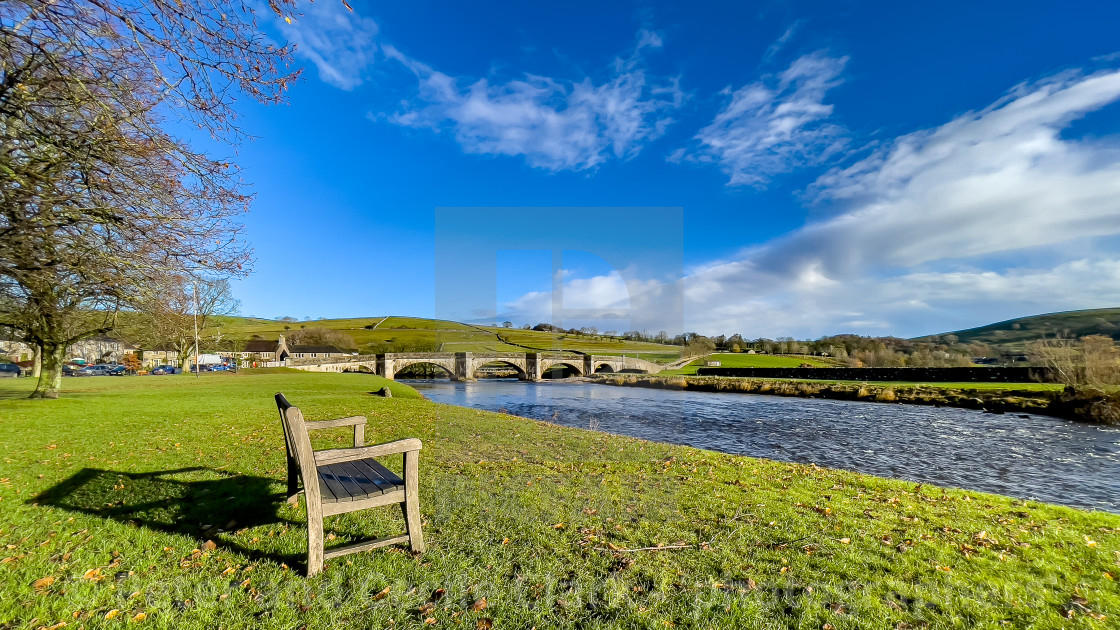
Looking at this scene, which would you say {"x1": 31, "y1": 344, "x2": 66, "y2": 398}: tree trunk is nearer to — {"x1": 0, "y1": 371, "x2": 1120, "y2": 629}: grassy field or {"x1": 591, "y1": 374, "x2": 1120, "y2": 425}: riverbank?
{"x1": 0, "y1": 371, "x2": 1120, "y2": 629}: grassy field

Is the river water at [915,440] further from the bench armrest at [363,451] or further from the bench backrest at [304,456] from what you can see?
the bench backrest at [304,456]

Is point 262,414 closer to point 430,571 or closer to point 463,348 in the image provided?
point 430,571

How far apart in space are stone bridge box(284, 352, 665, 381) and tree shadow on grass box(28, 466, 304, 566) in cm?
5688

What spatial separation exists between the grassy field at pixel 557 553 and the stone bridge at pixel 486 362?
183 ft

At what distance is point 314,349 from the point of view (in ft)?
316

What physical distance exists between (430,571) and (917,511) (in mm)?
6020

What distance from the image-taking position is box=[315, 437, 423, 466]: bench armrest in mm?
4043

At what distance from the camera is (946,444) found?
15.8 meters

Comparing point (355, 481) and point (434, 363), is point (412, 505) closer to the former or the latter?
point (355, 481)

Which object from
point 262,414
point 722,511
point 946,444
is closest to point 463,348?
point 262,414

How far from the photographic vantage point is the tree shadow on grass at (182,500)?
15.8ft

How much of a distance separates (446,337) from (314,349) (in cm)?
6068

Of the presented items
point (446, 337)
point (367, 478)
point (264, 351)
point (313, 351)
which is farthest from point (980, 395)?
point (264, 351)

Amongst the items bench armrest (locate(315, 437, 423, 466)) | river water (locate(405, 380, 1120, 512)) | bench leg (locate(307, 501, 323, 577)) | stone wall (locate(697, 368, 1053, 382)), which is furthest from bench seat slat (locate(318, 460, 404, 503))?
stone wall (locate(697, 368, 1053, 382))
